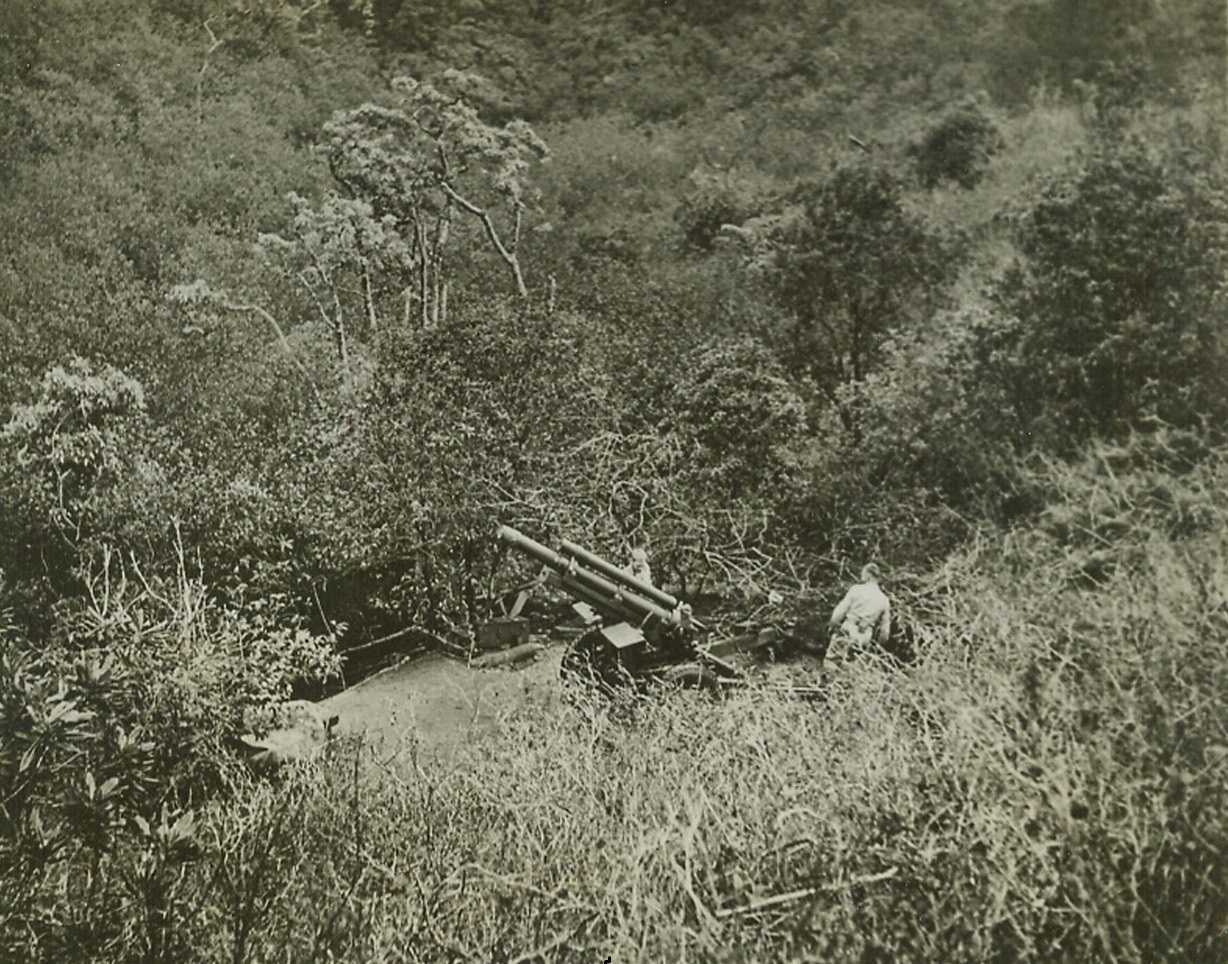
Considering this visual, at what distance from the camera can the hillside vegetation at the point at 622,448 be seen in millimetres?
4570

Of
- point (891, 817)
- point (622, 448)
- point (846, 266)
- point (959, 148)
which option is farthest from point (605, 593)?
point (959, 148)

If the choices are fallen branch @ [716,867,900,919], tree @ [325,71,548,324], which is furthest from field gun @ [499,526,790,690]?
fallen branch @ [716,867,900,919]

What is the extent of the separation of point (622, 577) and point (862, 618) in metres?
1.88

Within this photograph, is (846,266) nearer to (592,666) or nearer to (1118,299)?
(1118,299)

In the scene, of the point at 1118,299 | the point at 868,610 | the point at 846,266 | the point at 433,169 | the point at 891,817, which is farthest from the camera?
the point at 846,266

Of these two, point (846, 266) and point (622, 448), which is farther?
point (622, 448)

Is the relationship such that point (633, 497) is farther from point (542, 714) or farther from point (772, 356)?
point (542, 714)

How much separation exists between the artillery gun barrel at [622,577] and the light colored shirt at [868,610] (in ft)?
4.38

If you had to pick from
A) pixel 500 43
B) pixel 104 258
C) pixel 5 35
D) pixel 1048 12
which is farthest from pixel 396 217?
pixel 1048 12

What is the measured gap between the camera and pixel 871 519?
783cm

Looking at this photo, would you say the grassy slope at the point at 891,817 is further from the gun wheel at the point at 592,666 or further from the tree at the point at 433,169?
the tree at the point at 433,169

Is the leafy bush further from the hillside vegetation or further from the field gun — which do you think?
the field gun

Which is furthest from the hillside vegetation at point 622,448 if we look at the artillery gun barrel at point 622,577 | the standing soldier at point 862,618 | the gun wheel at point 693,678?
the artillery gun barrel at point 622,577

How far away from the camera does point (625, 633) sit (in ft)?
23.8
